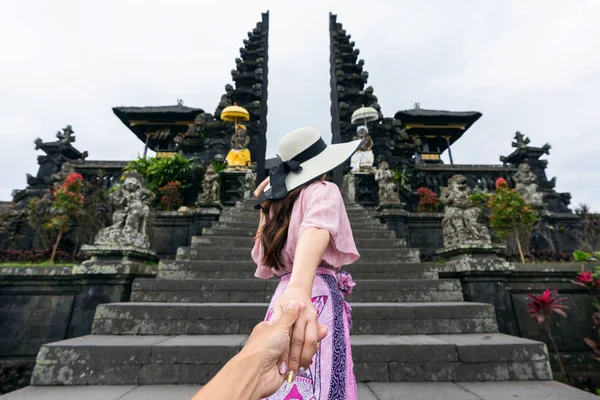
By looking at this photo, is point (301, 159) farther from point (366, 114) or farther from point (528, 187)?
point (528, 187)

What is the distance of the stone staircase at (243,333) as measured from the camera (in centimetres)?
247

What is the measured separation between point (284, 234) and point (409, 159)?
11.1 metres

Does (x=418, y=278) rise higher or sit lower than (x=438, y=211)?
lower

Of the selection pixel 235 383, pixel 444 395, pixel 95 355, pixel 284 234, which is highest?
pixel 284 234

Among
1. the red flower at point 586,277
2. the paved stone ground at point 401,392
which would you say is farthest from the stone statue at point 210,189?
the red flower at point 586,277

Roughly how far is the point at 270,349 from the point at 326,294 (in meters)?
0.65

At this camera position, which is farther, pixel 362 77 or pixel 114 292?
pixel 362 77

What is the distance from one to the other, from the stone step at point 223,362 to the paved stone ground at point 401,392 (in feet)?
0.22

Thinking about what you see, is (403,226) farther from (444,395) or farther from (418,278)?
(444,395)

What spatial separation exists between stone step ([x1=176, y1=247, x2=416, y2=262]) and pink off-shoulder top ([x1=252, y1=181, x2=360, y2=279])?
3705 millimetres

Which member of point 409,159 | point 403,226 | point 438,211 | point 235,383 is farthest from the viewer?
point 409,159

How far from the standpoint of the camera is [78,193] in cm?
601

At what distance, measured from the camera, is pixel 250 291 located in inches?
149

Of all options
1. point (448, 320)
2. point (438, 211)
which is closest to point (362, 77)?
→ point (438, 211)
